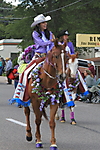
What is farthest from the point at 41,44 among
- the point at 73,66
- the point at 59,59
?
the point at 73,66

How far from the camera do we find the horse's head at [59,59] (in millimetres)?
7252

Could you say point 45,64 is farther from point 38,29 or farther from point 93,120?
point 93,120

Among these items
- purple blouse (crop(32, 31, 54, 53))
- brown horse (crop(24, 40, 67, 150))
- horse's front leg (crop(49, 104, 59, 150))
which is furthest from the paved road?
purple blouse (crop(32, 31, 54, 53))

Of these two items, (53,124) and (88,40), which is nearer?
(53,124)

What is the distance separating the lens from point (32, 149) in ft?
25.9

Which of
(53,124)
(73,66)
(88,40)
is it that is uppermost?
(88,40)

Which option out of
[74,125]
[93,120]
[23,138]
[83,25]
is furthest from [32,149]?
[83,25]

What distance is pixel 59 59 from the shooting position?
24.3 feet

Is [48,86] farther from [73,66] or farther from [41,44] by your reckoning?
[73,66]

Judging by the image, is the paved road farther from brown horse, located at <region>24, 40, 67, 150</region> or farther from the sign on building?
the sign on building

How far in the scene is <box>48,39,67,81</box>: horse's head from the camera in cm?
725

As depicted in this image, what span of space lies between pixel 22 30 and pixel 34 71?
33.1 meters

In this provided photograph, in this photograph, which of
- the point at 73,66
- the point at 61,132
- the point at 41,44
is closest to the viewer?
the point at 41,44

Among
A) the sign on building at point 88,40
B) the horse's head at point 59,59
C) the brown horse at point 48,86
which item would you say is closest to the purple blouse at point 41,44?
the brown horse at point 48,86
